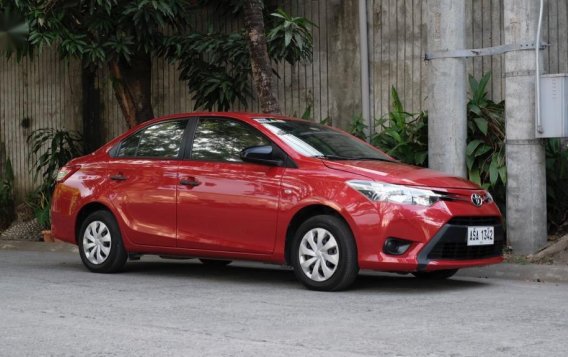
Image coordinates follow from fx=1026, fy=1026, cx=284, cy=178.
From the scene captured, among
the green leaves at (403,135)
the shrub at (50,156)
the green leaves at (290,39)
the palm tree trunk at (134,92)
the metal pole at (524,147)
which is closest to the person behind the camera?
the metal pole at (524,147)

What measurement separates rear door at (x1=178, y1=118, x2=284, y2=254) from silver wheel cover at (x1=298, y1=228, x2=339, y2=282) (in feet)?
1.30

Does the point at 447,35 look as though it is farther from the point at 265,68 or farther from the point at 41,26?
the point at 41,26

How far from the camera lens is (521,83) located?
1063 cm

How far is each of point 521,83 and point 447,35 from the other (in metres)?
1.01

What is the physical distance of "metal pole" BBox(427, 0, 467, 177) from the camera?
36.4ft

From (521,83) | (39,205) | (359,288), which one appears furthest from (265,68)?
(39,205)

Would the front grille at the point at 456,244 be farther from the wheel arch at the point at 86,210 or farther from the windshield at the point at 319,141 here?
the wheel arch at the point at 86,210

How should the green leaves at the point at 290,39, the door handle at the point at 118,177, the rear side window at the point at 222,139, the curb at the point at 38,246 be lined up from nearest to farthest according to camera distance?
the rear side window at the point at 222,139
the door handle at the point at 118,177
the green leaves at the point at 290,39
the curb at the point at 38,246

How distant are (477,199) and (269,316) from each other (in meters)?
2.50

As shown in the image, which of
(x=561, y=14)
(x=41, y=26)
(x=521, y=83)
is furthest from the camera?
(x=41, y=26)

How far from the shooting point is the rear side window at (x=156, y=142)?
9992 mm

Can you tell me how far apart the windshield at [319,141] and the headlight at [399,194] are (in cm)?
75

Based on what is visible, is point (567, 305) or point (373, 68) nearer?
point (567, 305)

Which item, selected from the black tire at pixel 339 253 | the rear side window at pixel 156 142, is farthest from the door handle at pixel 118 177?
the black tire at pixel 339 253
